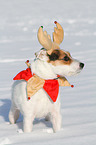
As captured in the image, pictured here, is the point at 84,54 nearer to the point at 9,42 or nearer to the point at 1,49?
the point at 1,49

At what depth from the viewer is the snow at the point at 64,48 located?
3.72 meters

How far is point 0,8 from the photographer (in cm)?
2114

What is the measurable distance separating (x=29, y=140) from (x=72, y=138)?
A: 1.53 ft

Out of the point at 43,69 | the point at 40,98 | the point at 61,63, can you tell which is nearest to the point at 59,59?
the point at 61,63

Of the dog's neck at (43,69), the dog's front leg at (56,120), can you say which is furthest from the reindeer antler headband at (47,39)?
the dog's front leg at (56,120)

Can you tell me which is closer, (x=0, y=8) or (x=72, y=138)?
(x=72, y=138)

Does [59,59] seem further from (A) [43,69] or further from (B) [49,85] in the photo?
(B) [49,85]

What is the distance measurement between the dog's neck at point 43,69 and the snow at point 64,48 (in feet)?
2.22

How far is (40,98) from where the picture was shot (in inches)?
146

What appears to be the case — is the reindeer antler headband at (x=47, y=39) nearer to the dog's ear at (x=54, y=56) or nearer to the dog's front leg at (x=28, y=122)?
the dog's ear at (x=54, y=56)

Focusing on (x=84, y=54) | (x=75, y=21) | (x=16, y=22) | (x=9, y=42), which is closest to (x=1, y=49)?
(x=9, y=42)

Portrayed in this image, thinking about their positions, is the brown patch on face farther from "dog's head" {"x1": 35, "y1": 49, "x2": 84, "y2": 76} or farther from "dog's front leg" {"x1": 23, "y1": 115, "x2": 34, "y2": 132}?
"dog's front leg" {"x1": 23, "y1": 115, "x2": 34, "y2": 132}

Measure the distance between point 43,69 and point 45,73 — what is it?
0.18 ft

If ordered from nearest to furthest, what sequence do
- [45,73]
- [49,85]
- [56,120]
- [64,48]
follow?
[45,73] → [49,85] → [56,120] → [64,48]
